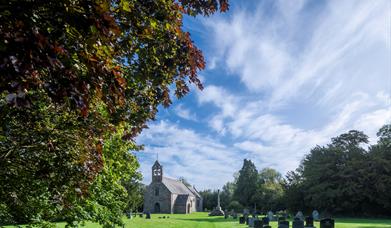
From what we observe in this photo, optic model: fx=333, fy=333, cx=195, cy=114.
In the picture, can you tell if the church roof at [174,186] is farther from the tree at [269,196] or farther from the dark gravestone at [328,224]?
the dark gravestone at [328,224]

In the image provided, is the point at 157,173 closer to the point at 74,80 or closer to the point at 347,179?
the point at 347,179

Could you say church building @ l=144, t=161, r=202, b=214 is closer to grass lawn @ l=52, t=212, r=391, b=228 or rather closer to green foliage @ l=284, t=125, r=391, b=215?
green foliage @ l=284, t=125, r=391, b=215

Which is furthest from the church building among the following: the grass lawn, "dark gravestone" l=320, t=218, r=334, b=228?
"dark gravestone" l=320, t=218, r=334, b=228

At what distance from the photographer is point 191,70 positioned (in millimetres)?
4680

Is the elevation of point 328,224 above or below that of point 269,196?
above

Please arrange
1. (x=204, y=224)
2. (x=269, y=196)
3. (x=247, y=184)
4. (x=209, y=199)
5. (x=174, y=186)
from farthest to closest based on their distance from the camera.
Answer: (x=209, y=199) < (x=174, y=186) < (x=247, y=184) < (x=269, y=196) < (x=204, y=224)

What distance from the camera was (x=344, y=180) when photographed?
46438mm

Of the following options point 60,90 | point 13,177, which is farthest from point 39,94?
point 60,90

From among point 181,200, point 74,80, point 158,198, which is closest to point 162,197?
point 158,198

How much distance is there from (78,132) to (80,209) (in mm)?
4411

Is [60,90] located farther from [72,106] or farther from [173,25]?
[173,25]

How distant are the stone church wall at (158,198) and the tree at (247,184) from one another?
47.5 feet

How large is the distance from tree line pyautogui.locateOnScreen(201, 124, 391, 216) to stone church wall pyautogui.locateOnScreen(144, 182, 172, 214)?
883 inches

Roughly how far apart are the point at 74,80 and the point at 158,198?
231 feet
